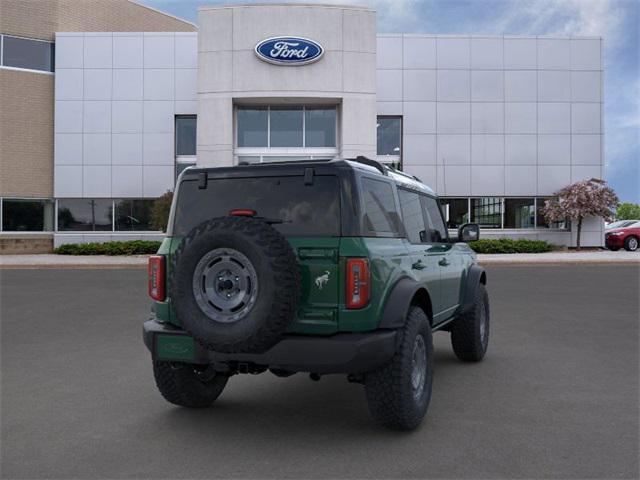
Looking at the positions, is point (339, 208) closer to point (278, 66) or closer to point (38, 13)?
point (278, 66)

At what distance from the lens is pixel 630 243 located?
2922 cm

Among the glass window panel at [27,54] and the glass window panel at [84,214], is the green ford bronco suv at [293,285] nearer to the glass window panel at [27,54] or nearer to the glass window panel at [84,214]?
the glass window panel at [84,214]

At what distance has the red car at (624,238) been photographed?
95.3 ft

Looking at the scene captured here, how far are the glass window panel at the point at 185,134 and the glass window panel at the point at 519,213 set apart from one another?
15.3m

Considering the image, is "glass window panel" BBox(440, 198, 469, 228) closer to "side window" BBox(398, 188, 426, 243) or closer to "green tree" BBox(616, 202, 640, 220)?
"side window" BBox(398, 188, 426, 243)

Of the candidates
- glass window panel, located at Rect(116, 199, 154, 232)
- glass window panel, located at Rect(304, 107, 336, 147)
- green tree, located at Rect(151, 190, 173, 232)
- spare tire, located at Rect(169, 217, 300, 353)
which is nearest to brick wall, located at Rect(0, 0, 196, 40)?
glass window panel, located at Rect(116, 199, 154, 232)

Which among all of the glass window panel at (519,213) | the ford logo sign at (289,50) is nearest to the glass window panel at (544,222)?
the glass window panel at (519,213)

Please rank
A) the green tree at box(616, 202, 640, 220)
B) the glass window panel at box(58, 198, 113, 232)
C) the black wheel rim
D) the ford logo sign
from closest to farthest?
the black wheel rim
the ford logo sign
the glass window panel at box(58, 198, 113, 232)
the green tree at box(616, 202, 640, 220)

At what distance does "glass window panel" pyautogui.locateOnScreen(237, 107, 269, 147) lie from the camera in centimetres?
Result: 2709

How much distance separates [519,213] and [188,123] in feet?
54.2

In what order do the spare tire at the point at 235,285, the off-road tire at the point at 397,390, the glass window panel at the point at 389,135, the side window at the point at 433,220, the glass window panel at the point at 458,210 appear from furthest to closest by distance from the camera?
1. the glass window panel at the point at 389,135
2. the glass window panel at the point at 458,210
3. the side window at the point at 433,220
4. the off-road tire at the point at 397,390
5. the spare tire at the point at 235,285

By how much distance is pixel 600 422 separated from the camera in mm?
4621

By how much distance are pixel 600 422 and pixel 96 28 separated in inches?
1247

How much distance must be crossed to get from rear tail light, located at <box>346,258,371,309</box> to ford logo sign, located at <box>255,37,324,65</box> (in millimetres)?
22695
